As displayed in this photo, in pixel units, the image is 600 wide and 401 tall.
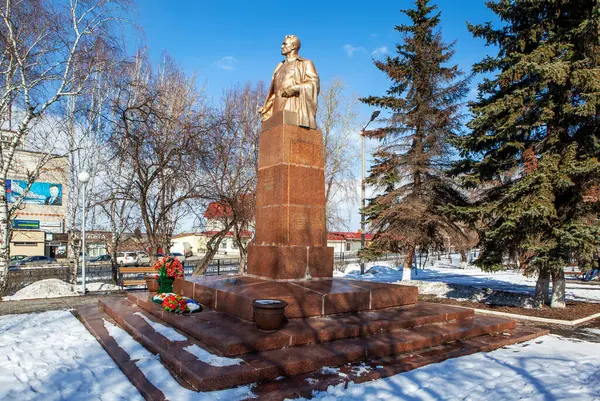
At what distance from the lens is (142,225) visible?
16.3 meters

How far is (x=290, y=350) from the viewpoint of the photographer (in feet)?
16.3

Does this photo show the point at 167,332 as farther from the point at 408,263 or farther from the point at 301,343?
the point at 408,263

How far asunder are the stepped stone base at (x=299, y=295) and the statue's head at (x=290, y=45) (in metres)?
4.98

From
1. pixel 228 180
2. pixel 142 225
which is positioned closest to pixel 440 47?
pixel 228 180

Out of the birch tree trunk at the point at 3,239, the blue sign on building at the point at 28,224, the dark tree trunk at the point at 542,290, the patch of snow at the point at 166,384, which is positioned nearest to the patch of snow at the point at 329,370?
the patch of snow at the point at 166,384

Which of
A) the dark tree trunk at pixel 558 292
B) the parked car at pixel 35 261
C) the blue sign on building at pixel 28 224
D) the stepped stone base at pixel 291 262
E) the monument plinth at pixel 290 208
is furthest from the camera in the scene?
the blue sign on building at pixel 28 224

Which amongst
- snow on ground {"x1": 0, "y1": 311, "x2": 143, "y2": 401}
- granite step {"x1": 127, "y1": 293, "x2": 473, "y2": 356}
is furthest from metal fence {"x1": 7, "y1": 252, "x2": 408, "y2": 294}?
granite step {"x1": 127, "y1": 293, "x2": 473, "y2": 356}

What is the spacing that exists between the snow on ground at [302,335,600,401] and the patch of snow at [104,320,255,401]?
2.66 feet

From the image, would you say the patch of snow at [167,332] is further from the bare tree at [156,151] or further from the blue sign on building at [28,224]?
the blue sign on building at [28,224]

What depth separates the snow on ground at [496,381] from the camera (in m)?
4.11

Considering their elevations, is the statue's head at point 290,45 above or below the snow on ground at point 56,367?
above

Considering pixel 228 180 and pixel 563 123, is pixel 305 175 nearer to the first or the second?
pixel 563 123

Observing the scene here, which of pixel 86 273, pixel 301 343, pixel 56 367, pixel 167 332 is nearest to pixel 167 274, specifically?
pixel 167 332

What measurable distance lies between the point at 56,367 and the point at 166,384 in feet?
5.88
